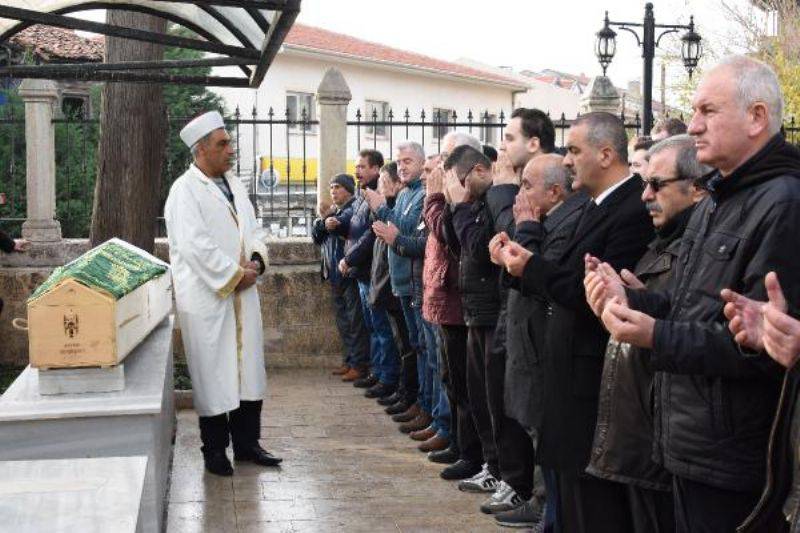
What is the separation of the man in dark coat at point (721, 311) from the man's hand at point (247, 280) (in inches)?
168

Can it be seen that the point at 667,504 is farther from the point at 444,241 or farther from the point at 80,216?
the point at 80,216

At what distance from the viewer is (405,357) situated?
9617 millimetres

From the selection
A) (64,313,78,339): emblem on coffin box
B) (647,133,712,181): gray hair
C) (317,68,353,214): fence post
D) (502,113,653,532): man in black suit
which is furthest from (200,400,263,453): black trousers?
(317,68,353,214): fence post

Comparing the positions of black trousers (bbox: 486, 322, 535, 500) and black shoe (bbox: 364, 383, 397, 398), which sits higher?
black trousers (bbox: 486, 322, 535, 500)

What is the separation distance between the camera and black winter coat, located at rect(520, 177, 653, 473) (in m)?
4.96

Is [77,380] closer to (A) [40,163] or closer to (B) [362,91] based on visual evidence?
(A) [40,163]

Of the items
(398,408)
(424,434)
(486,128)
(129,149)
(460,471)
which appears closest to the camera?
(460,471)

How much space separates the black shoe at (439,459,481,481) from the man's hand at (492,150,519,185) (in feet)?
6.21

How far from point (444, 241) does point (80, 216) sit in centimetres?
896

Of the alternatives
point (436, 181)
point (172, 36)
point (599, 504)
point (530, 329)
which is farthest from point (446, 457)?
point (172, 36)

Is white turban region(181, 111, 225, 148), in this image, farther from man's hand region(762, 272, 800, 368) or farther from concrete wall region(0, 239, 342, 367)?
man's hand region(762, 272, 800, 368)

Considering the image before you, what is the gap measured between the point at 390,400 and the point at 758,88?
22.1ft

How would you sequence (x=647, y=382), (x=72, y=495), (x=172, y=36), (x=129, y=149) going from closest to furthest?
(x=72, y=495) → (x=647, y=382) → (x=172, y=36) → (x=129, y=149)

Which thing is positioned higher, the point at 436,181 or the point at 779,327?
the point at 436,181
